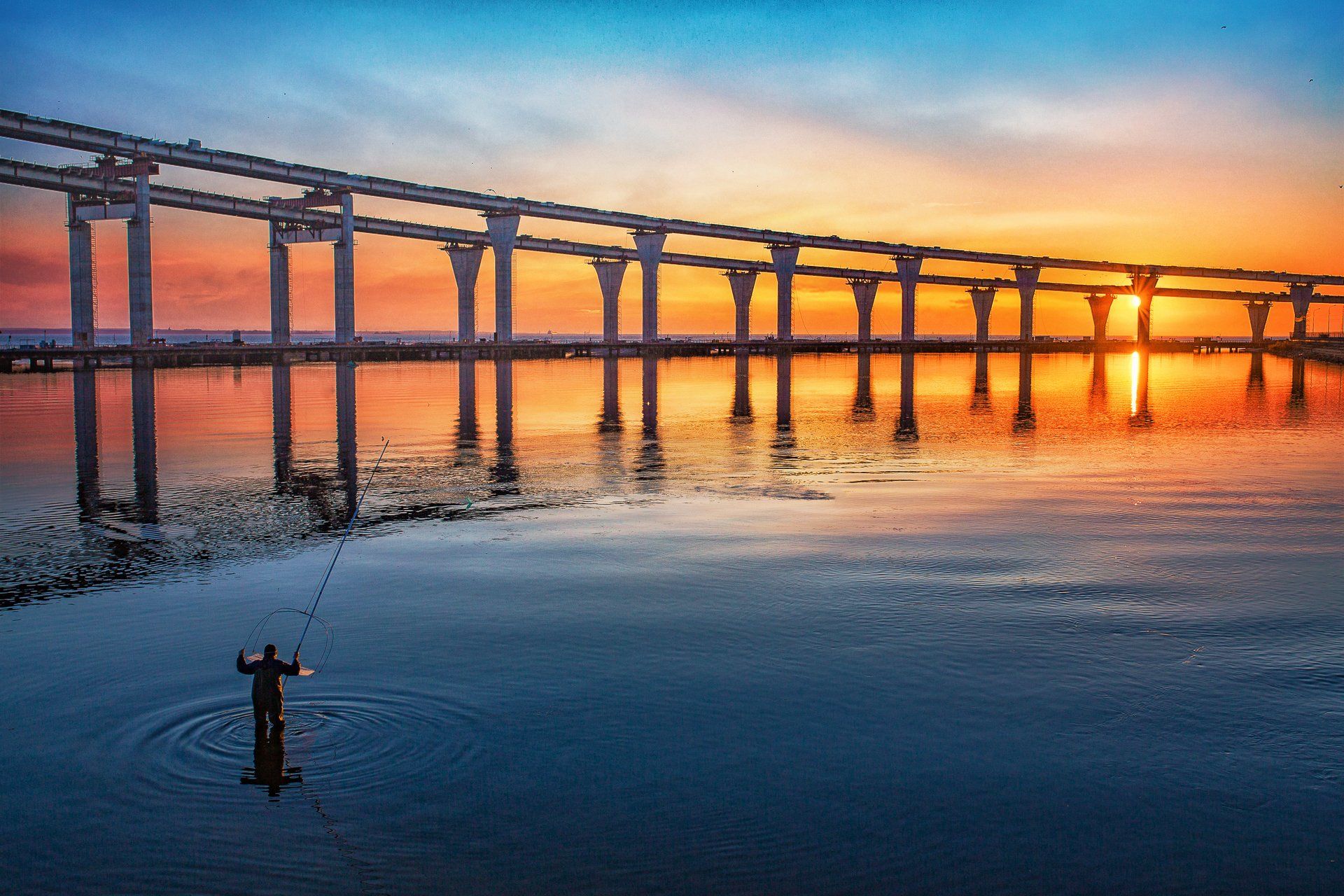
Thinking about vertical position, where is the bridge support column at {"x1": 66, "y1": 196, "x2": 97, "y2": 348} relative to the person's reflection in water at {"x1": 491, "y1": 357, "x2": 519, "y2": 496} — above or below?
above

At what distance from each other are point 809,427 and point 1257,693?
35.6 metres

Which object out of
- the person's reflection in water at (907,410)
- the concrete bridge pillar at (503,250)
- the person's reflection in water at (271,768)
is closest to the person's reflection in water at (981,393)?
the person's reflection in water at (907,410)

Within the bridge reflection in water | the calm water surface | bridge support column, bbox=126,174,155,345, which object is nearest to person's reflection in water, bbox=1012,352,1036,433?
the bridge reflection in water

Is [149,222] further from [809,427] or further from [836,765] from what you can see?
[836,765]

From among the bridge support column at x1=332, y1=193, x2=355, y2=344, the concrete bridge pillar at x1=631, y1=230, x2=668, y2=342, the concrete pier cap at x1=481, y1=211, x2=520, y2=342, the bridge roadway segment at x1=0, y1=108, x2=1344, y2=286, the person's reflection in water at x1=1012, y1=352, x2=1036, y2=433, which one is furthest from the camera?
the concrete bridge pillar at x1=631, y1=230, x2=668, y2=342

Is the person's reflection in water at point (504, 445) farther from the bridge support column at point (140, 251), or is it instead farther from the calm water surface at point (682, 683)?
the bridge support column at point (140, 251)

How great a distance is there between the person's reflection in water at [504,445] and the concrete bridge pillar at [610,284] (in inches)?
3755

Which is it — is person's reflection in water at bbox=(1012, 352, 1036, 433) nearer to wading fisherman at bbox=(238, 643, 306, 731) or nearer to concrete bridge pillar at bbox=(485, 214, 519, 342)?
wading fisherman at bbox=(238, 643, 306, 731)

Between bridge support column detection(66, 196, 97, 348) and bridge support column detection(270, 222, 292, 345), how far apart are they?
26742 mm

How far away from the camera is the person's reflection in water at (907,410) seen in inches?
1775

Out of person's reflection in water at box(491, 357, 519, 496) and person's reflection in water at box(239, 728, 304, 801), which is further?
person's reflection in water at box(491, 357, 519, 496)

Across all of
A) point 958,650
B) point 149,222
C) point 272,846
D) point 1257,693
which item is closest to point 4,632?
point 272,846

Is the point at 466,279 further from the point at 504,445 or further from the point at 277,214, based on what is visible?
the point at 504,445

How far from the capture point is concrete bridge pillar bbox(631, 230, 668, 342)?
16612 cm
